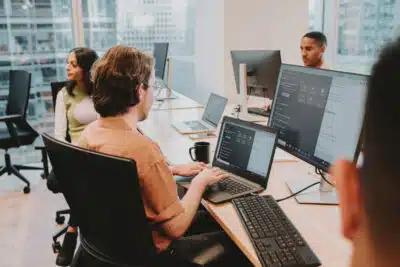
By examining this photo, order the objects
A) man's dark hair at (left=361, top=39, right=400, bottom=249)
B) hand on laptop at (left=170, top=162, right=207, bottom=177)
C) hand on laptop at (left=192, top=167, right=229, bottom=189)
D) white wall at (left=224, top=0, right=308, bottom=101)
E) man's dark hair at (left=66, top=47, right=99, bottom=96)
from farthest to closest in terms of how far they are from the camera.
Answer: white wall at (left=224, top=0, right=308, bottom=101) < man's dark hair at (left=66, top=47, right=99, bottom=96) < hand on laptop at (left=170, top=162, right=207, bottom=177) < hand on laptop at (left=192, top=167, right=229, bottom=189) < man's dark hair at (left=361, top=39, right=400, bottom=249)

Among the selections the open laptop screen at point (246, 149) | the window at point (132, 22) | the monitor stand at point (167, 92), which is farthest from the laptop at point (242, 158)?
the window at point (132, 22)

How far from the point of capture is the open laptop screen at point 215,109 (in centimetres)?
269

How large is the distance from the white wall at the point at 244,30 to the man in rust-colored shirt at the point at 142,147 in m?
2.60

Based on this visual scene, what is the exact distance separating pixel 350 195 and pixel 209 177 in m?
1.25

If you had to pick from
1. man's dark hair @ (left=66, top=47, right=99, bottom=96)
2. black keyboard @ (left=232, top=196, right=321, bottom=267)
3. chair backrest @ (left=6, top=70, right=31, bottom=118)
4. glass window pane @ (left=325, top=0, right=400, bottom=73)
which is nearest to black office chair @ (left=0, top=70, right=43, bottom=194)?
chair backrest @ (left=6, top=70, right=31, bottom=118)

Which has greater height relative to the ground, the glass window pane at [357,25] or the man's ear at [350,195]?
the glass window pane at [357,25]

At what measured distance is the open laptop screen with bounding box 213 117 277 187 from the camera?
5.71ft

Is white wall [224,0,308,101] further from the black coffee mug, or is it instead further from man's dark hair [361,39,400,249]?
man's dark hair [361,39,400,249]

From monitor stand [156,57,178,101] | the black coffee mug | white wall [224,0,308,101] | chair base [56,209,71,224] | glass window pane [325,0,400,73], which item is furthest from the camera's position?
glass window pane [325,0,400,73]

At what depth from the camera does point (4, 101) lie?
14.5 ft

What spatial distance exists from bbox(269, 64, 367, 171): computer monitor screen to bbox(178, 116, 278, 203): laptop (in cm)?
11

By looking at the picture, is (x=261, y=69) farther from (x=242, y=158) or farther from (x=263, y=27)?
(x=263, y=27)

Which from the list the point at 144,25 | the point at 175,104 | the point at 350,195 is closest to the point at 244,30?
the point at 175,104

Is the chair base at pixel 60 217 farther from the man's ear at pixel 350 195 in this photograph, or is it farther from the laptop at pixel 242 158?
the man's ear at pixel 350 195
